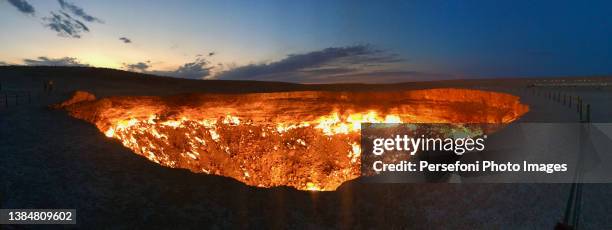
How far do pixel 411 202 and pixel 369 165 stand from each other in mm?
16330

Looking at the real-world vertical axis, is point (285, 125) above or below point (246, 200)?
above

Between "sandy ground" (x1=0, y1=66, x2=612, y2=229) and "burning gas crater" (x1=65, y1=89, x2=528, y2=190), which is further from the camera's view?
"burning gas crater" (x1=65, y1=89, x2=528, y2=190)

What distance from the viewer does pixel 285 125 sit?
2742 cm

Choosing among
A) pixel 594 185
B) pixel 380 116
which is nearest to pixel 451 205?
pixel 594 185

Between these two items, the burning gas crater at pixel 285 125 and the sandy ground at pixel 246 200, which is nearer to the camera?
the sandy ground at pixel 246 200

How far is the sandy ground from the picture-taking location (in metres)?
8.81

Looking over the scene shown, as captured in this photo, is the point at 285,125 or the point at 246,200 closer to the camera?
the point at 246,200

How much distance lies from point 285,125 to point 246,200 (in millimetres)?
17777

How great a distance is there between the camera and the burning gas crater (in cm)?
2383

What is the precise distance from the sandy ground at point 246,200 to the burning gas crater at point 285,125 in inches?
489

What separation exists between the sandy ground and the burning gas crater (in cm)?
1243

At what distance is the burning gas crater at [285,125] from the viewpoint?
23828 millimetres

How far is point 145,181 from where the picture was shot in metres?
10.2

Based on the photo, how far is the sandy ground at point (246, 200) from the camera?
347 inches
